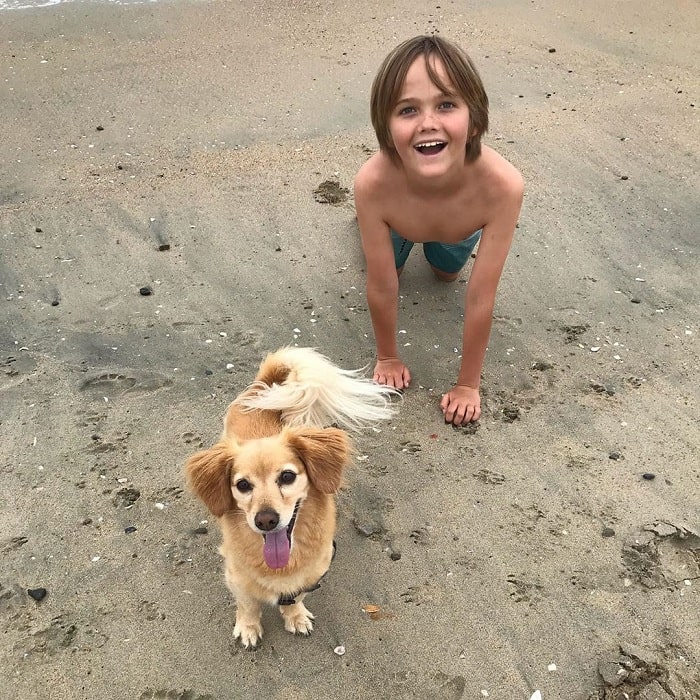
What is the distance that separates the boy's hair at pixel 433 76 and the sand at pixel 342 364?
1.16m

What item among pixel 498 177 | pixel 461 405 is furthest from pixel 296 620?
pixel 498 177

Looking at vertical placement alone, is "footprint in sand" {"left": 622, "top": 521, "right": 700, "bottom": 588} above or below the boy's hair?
below

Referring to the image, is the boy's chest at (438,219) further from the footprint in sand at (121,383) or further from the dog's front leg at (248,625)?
the dog's front leg at (248,625)

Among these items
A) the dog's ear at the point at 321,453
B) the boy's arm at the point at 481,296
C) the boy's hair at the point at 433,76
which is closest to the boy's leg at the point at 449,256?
the boy's arm at the point at 481,296

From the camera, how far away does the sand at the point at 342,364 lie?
2.17m

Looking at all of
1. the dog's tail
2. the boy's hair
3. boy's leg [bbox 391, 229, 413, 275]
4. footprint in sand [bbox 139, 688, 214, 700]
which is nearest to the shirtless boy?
the boy's hair

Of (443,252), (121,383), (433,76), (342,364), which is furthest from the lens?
(443,252)

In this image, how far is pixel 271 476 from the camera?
192cm

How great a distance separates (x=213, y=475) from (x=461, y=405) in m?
1.33

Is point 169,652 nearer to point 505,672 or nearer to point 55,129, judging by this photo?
point 505,672

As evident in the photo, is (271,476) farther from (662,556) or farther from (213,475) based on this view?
(662,556)

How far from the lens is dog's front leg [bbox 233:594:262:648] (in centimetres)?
216

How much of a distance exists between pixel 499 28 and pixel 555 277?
3483mm

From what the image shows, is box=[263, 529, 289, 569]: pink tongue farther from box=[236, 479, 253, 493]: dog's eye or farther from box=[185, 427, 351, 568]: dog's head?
box=[236, 479, 253, 493]: dog's eye
